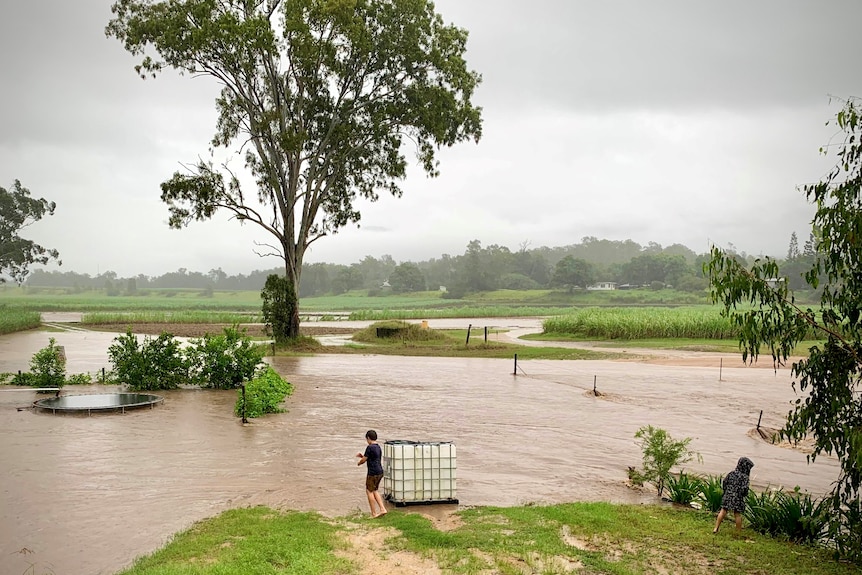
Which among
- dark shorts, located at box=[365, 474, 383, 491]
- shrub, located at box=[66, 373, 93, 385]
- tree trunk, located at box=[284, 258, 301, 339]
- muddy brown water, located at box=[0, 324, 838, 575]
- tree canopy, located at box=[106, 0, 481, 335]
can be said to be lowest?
muddy brown water, located at box=[0, 324, 838, 575]

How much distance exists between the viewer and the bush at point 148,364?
830 inches

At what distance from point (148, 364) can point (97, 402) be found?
9.38 feet

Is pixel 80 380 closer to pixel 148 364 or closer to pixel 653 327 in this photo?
pixel 148 364

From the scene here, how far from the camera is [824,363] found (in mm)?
7480

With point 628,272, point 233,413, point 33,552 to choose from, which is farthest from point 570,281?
point 33,552

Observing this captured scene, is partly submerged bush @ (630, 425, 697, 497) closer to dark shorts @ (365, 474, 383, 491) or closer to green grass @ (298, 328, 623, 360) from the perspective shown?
dark shorts @ (365, 474, 383, 491)

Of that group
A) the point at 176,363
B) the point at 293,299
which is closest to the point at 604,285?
the point at 293,299

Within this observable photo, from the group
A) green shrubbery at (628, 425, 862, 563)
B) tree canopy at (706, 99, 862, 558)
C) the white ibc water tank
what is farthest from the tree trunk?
tree canopy at (706, 99, 862, 558)

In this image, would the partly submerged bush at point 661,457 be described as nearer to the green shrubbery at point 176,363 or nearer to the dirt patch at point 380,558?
the dirt patch at point 380,558

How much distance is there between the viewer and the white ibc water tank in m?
10.4

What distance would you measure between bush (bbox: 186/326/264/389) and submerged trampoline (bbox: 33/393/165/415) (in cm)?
241

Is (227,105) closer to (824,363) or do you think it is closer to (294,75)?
(294,75)

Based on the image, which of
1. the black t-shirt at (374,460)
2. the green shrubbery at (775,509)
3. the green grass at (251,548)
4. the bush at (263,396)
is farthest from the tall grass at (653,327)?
the green grass at (251,548)

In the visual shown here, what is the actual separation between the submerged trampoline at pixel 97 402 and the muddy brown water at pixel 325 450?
0.43 m
